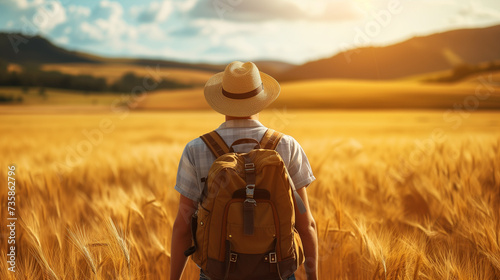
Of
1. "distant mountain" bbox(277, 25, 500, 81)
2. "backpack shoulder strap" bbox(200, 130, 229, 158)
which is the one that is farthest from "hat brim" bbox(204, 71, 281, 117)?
"distant mountain" bbox(277, 25, 500, 81)

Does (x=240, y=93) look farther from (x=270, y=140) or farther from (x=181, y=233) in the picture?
(x=181, y=233)

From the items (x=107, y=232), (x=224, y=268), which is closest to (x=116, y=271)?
(x=107, y=232)

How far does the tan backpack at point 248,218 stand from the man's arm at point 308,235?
15 cm

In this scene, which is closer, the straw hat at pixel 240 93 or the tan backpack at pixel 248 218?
the tan backpack at pixel 248 218

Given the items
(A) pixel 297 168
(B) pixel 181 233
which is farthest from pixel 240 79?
(B) pixel 181 233

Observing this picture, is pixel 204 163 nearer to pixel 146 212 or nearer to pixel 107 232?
pixel 107 232

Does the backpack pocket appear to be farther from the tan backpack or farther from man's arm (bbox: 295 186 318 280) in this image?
man's arm (bbox: 295 186 318 280)

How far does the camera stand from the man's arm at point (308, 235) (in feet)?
5.57

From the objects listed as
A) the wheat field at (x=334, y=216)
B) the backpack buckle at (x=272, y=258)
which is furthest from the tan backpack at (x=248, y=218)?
the wheat field at (x=334, y=216)

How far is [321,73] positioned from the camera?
4828cm

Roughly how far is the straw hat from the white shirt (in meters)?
0.05

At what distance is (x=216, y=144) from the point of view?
161cm

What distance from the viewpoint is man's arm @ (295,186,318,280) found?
1699 mm

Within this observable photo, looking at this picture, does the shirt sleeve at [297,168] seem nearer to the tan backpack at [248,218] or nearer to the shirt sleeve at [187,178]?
the tan backpack at [248,218]
